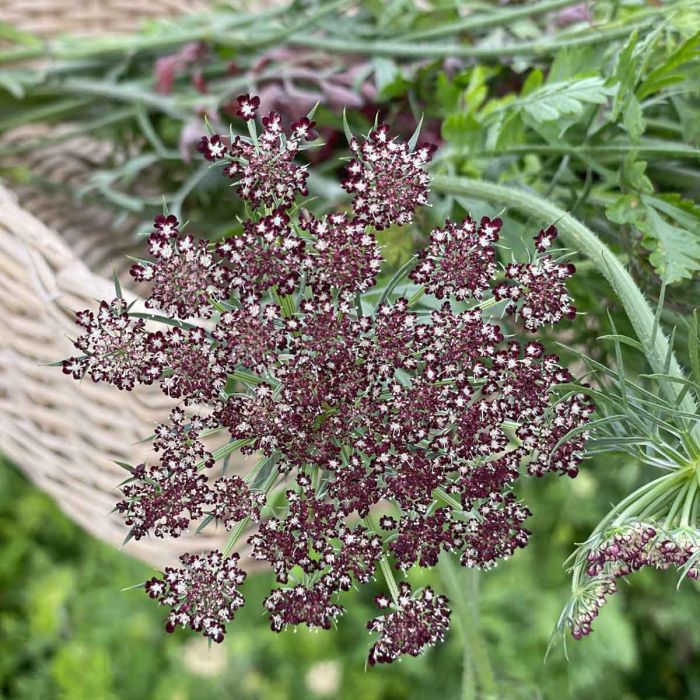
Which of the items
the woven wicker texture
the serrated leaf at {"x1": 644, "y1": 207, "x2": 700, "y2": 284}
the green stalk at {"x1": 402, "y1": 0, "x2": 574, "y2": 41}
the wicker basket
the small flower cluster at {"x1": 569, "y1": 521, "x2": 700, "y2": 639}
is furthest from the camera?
the woven wicker texture

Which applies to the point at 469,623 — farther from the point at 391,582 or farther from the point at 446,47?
the point at 446,47

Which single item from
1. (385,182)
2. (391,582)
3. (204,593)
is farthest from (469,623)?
(385,182)

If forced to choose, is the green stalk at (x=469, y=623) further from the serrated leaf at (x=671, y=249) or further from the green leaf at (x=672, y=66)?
the green leaf at (x=672, y=66)

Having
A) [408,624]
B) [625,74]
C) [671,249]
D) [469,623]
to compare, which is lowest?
[469,623]

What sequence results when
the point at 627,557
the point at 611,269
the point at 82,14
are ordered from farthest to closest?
the point at 82,14
the point at 611,269
the point at 627,557

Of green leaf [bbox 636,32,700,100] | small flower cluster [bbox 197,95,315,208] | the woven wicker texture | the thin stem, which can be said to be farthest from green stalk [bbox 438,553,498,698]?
the woven wicker texture

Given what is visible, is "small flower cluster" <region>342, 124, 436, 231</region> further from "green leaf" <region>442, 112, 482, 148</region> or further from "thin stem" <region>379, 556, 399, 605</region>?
"green leaf" <region>442, 112, 482, 148</region>
